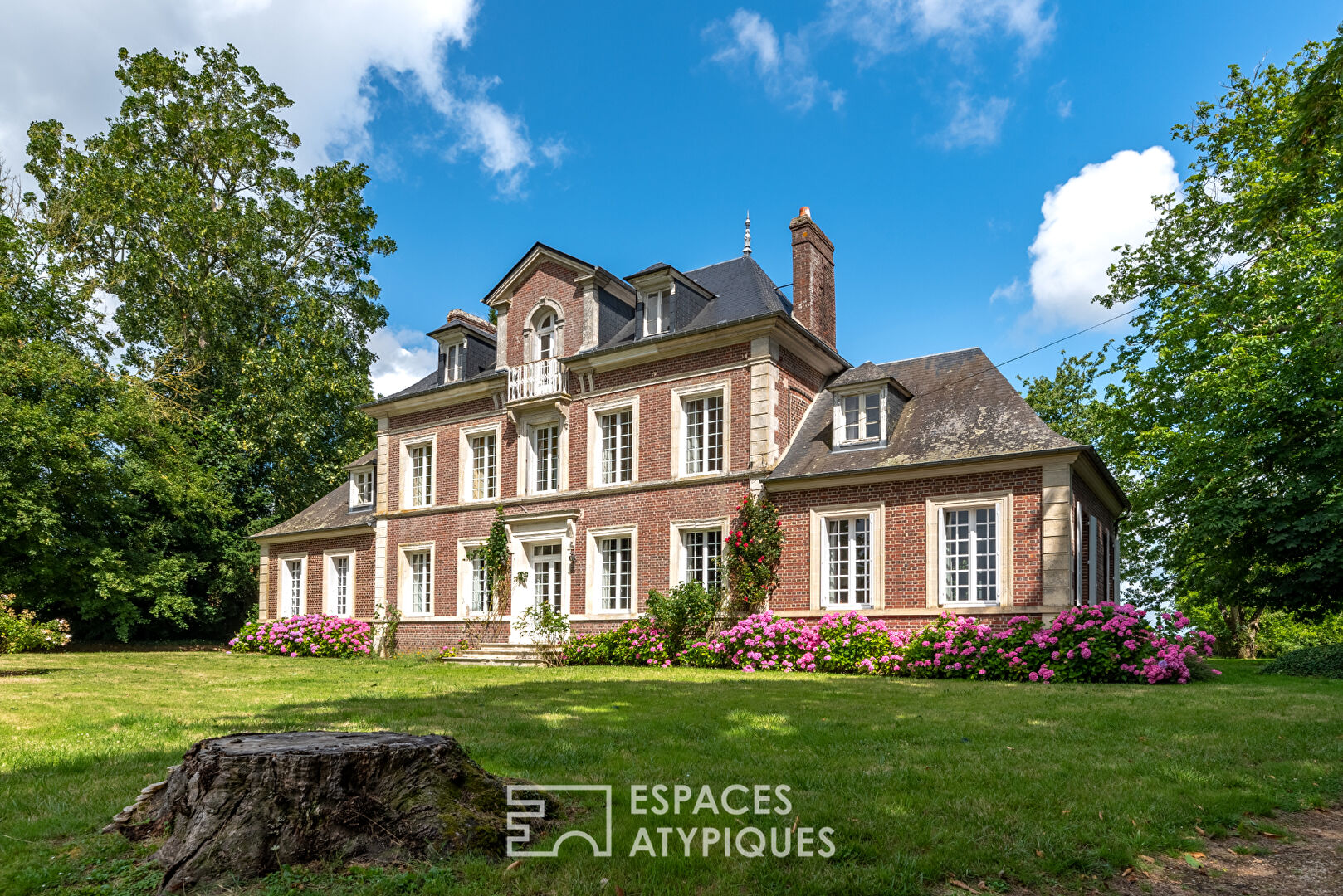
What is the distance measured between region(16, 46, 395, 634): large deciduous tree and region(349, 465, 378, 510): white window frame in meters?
3.82

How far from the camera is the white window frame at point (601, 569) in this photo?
19.4m

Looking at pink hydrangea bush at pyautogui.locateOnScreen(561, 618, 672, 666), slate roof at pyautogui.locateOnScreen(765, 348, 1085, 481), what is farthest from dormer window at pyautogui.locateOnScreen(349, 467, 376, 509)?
slate roof at pyautogui.locateOnScreen(765, 348, 1085, 481)

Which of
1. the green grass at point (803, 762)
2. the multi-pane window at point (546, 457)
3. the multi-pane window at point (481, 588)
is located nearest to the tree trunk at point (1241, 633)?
the green grass at point (803, 762)

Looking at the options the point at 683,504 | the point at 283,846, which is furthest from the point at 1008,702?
the point at 683,504

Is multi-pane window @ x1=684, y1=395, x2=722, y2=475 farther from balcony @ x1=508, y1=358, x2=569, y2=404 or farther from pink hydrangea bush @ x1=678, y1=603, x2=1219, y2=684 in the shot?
pink hydrangea bush @ x1=678, y1=603, x2=1219, y2=684

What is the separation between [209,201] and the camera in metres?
29.8

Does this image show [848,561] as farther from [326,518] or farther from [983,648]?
[326,518]

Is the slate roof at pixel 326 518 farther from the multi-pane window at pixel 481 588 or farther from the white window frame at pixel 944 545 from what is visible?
the white window frame at pixel 944 545

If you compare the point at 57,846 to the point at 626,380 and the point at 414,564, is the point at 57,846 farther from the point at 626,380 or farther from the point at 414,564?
the point at 414,564

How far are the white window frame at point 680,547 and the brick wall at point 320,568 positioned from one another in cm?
1008

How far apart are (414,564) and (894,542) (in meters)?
13.3

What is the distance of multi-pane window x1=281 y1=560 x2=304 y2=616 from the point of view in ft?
87.7

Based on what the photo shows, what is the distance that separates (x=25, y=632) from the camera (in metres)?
21.6

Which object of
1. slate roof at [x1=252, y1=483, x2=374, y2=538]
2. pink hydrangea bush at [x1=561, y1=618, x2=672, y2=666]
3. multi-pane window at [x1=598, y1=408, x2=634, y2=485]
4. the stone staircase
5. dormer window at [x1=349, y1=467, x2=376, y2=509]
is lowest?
the stone staircase
